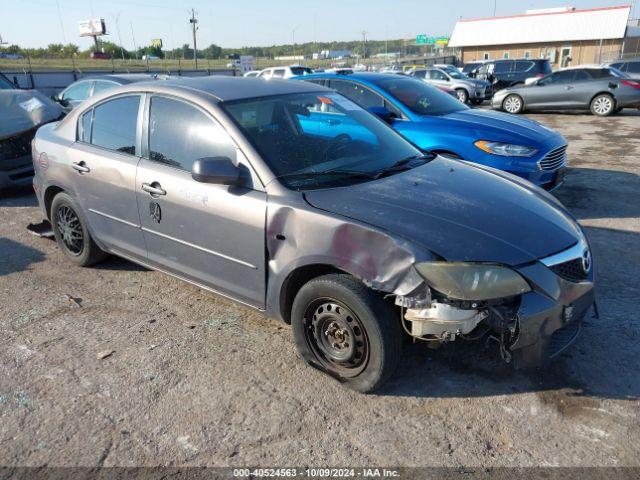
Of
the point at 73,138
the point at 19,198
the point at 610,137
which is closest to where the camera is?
the point at 73,138

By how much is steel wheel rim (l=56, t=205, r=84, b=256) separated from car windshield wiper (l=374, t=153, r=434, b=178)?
2.84 metres

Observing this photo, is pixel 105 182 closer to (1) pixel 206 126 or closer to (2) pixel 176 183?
(2) pixel 176 183

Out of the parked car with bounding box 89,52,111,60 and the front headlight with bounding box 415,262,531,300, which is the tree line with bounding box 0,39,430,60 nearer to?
the parked car with bounding box 89,52,111,60

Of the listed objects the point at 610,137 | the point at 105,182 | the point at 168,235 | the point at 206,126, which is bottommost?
the point at 610,137

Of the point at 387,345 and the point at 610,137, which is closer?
the point at 387,345

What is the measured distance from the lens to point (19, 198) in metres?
7.54

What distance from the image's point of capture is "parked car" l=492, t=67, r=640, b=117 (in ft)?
49.1

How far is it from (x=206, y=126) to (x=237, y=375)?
1652 millimetres

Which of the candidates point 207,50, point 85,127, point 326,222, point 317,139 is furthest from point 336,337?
point 207,50

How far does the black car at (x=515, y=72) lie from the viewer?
69.8ft

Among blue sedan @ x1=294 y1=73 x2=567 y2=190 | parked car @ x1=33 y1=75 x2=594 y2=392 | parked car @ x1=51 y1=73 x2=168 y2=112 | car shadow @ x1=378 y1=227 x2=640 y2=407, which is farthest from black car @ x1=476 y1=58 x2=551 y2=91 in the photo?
car shadow @ x1=378 y1=227 x2=640 y2=407

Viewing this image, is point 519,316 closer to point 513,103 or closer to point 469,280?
point 469,280

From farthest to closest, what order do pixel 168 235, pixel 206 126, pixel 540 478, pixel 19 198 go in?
1. pixel 19 198
2. pixel 168 235
3. pixel 206 126
4. pixel 540 478

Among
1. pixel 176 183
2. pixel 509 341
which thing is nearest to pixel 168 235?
pixel 176 183
